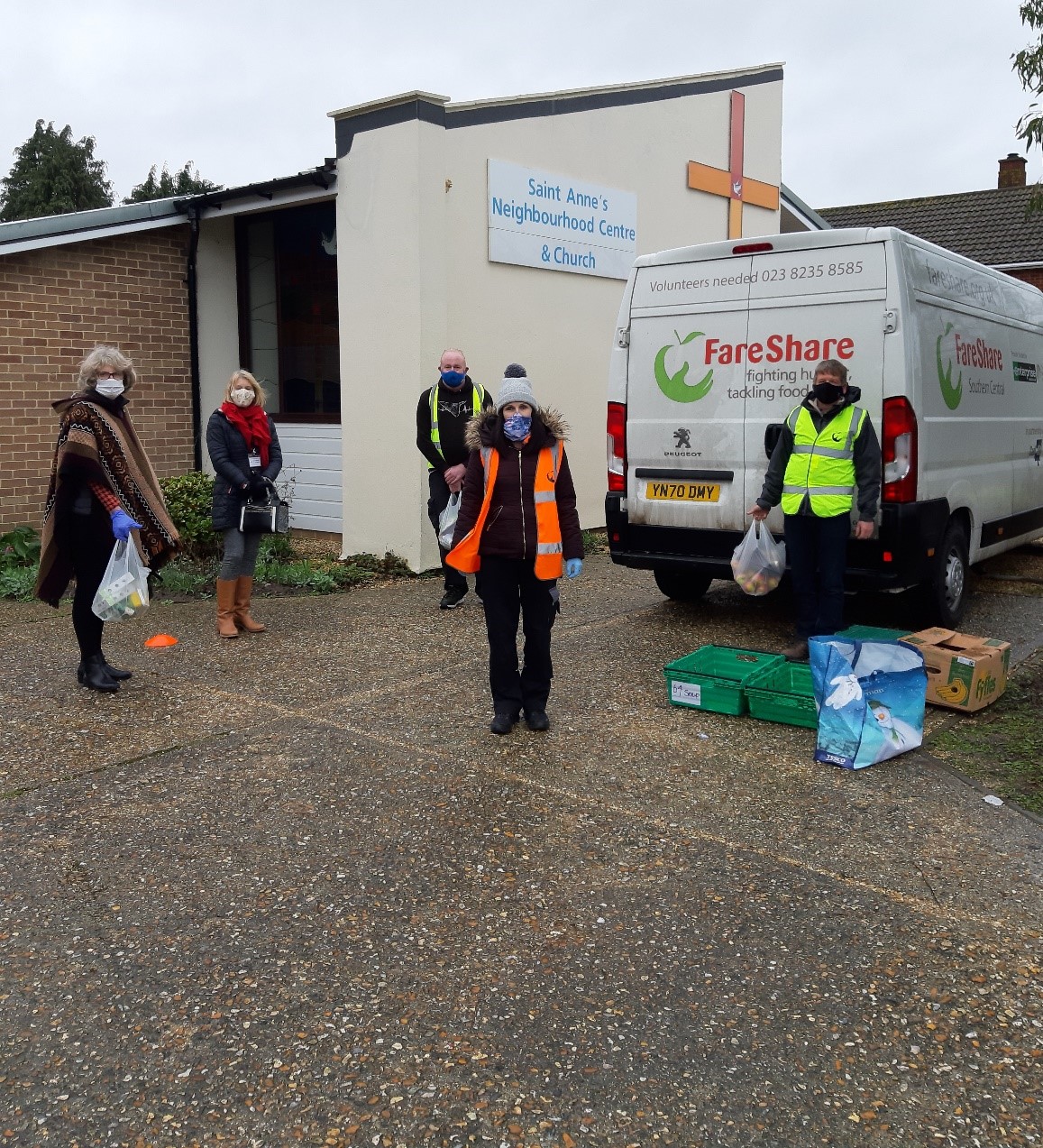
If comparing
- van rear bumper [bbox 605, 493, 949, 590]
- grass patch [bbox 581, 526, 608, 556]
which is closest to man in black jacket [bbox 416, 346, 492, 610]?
van rear bumper [bbox 605, 493, 949, 590]

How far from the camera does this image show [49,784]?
15.8ft

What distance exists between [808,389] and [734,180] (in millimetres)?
7417

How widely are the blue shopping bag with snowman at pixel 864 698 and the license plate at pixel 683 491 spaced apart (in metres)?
2.27

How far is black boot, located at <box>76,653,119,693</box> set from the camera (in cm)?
613

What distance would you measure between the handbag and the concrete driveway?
1.52 meters

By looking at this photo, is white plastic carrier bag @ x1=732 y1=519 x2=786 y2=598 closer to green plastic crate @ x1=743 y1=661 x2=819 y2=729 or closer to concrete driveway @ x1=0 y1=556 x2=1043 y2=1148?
green plastic crate @ x1=743 y1=661 x2=819 y2=729

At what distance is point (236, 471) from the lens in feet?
23.7

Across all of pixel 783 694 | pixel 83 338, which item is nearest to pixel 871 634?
pixel 783 694

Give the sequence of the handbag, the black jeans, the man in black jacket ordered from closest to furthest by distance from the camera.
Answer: the black jeans < the handbag < the man in black jacket

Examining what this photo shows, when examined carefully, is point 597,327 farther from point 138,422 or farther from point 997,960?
point 997,960

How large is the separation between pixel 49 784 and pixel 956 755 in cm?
399

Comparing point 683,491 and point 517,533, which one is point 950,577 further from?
point 517,533

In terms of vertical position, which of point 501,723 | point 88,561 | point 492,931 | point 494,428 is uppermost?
point 494,428

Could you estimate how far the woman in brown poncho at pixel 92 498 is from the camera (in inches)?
235
